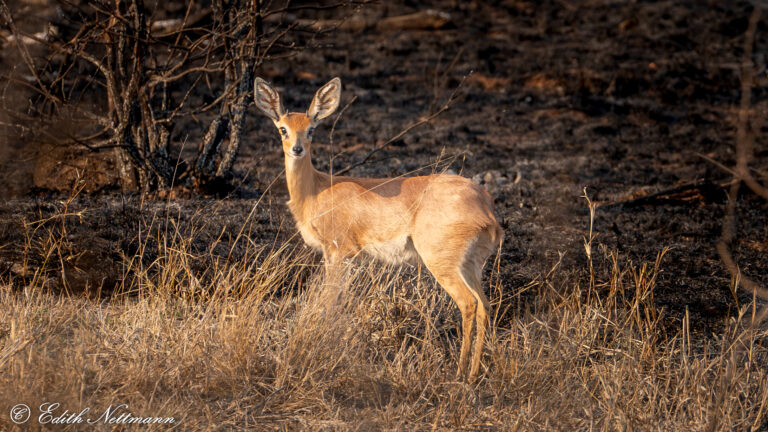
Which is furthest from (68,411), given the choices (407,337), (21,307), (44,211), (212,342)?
(44,211)

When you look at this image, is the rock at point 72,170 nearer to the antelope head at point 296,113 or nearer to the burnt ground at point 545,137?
the burnt ground at point 545,137

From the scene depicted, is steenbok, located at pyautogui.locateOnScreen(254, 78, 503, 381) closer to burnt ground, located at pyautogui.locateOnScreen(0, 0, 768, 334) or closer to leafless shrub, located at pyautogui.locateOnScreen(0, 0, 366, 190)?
burnt ground, located at pyautogui.locateOnScreen(0, 0, 768, 334)

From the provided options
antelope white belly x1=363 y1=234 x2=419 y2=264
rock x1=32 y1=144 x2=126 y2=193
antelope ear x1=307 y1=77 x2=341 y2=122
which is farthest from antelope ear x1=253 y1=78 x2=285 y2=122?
rock x1=32 y1=144 x2=126 y2=193

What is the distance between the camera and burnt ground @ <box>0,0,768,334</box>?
24.2 ft

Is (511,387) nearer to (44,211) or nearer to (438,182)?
(438,182)

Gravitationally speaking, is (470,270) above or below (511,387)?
above

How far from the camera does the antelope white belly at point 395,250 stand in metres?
5.73

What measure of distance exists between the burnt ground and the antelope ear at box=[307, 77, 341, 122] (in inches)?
34.9

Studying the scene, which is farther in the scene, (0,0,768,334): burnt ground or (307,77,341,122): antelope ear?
(0,0,768,334): burnt ground

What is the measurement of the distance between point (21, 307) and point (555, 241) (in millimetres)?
5262

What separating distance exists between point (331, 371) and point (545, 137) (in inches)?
325

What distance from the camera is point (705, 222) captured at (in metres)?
8.91

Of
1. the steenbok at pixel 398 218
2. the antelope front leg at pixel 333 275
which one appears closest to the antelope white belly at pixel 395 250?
the steenbok at pixel 398 218

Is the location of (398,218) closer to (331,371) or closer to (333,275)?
(333,275)
